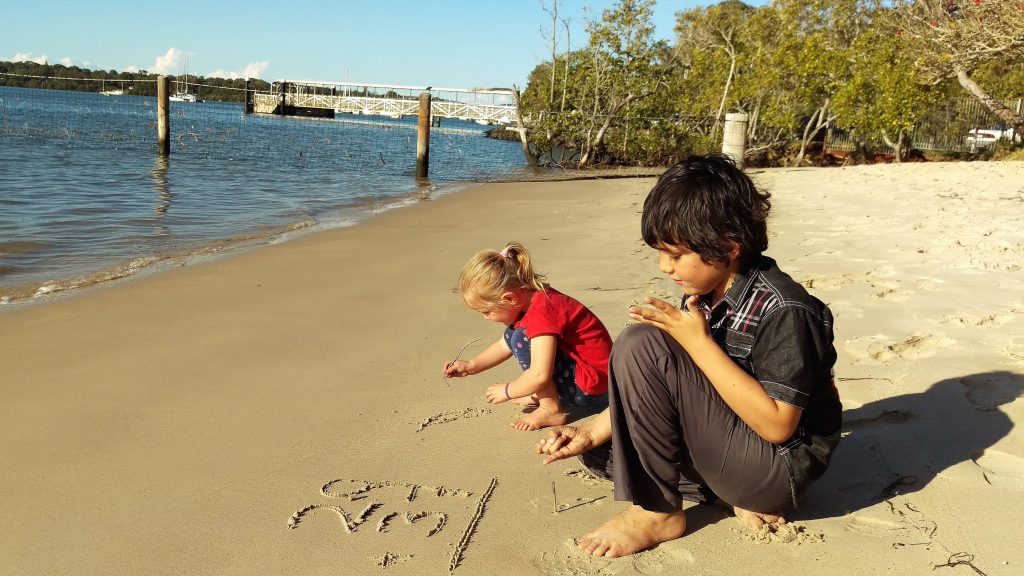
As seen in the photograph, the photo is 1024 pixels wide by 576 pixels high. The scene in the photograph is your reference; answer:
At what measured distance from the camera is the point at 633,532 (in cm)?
199

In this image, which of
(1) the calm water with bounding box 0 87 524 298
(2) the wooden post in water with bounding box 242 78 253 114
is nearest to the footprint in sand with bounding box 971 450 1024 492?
(1) the calm water with bounding box 0 87 524 298

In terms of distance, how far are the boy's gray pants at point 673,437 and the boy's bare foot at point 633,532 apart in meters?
0.04

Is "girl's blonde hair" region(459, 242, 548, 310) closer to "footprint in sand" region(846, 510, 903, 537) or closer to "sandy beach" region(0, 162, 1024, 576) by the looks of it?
"sandy beach" region(0, 162, 1024, 576)

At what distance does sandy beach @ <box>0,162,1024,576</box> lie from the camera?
1.98m

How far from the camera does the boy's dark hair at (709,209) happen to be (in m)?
1.84

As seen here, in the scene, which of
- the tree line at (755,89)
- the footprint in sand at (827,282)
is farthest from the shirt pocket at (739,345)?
the tree line at (755,89)

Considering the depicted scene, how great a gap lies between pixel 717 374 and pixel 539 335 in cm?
94

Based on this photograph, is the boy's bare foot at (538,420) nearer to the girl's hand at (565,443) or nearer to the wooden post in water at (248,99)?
the girl's hand at (565,443)

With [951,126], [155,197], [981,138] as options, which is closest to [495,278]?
[155,197]

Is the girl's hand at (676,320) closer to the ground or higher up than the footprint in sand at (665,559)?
higher up

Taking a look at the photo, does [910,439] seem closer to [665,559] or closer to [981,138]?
[665,559]

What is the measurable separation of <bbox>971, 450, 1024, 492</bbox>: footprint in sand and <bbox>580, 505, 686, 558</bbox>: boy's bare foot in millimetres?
962

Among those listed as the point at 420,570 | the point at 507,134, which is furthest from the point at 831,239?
the point at 507,134

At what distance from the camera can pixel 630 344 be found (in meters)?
1.87
